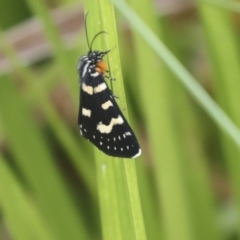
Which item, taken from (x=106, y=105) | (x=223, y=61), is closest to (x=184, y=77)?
(x=106, y=105)

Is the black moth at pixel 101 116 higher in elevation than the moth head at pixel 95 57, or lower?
lower

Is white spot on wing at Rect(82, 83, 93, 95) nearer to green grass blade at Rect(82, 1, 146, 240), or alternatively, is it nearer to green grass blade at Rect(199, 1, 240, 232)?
green grass blade at Rect(82, 1, 146, 240)

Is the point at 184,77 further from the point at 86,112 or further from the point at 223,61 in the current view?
the point at 223,61

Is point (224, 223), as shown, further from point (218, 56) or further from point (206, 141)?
point (218, 56)

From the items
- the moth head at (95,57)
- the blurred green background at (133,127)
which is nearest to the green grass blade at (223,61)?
the blurred green background at (133,127)

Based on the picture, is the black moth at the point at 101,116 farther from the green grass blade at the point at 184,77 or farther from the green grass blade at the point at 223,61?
the green grass blade at the point at 223,61

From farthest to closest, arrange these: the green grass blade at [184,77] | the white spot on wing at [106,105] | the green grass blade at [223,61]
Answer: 1. the green grass blade at [223,61]
2. the white spot on wing at [106,105]
3. the green grass blade at [184,77]
